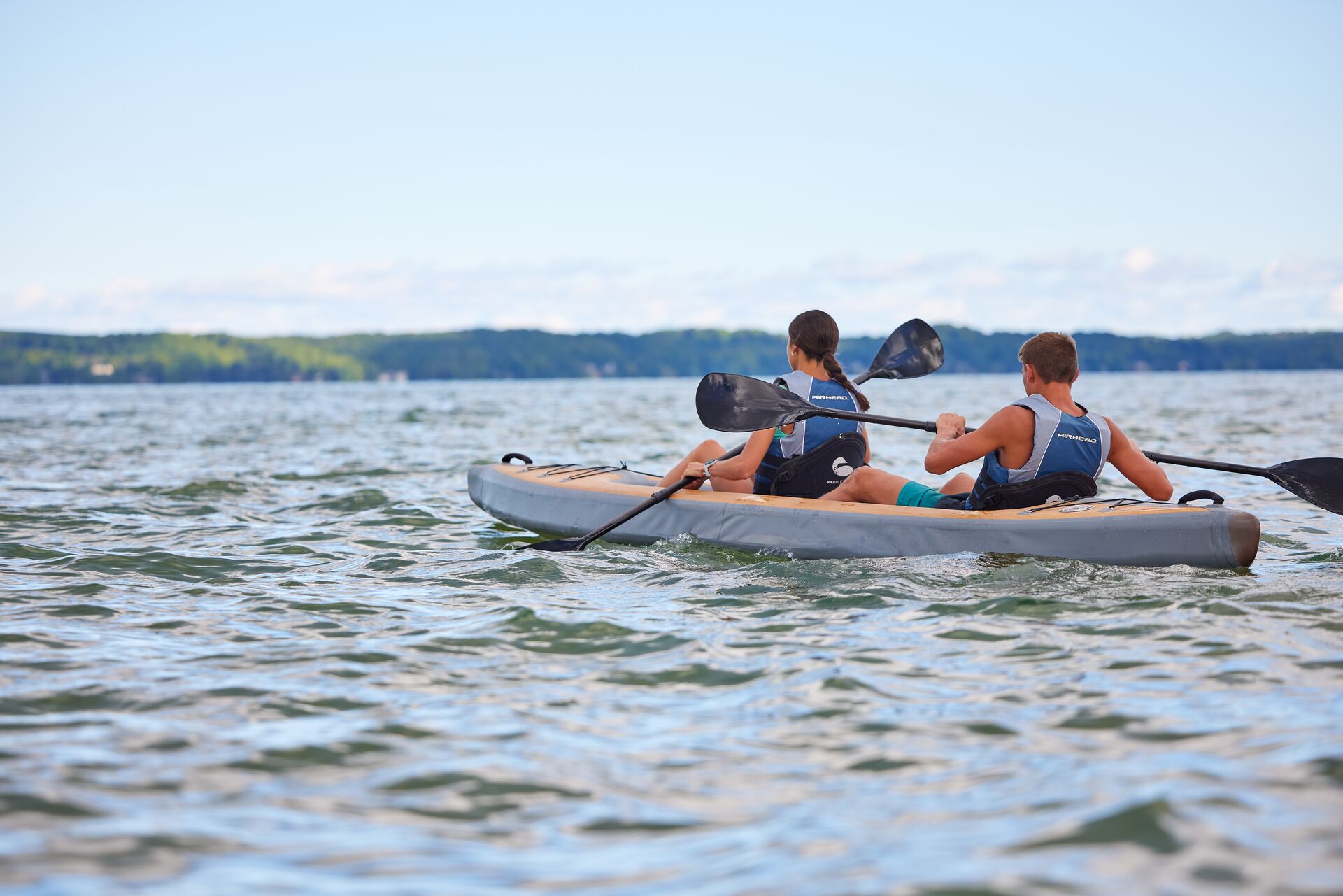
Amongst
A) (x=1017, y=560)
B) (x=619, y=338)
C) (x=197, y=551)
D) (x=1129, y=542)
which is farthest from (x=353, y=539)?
(x=619, y=338)

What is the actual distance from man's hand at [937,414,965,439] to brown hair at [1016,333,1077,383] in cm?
49

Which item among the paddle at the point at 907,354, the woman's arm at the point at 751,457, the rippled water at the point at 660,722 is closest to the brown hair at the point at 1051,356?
the rippled water at the point at 660,722

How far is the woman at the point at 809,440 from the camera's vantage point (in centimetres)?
688

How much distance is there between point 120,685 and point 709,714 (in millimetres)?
2129

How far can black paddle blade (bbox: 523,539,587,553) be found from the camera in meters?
7.35

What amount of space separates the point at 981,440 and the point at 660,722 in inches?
116

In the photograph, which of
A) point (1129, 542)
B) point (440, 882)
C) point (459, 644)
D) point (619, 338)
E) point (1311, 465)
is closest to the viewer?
point (440, 882)

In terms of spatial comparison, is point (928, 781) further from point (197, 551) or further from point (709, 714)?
point (197, 551)

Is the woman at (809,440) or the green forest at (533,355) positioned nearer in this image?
the woman at (809,440)

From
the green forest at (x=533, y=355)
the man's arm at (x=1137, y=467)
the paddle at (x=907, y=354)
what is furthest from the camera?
the green forest at (x=533, y=355)

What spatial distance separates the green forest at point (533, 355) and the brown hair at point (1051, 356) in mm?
119096

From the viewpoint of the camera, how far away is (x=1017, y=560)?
612 cm

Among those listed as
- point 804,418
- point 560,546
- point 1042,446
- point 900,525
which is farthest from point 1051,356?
point 560,546

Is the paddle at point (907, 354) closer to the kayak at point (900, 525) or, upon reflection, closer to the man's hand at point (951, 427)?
the kayak at point (900, 525)
